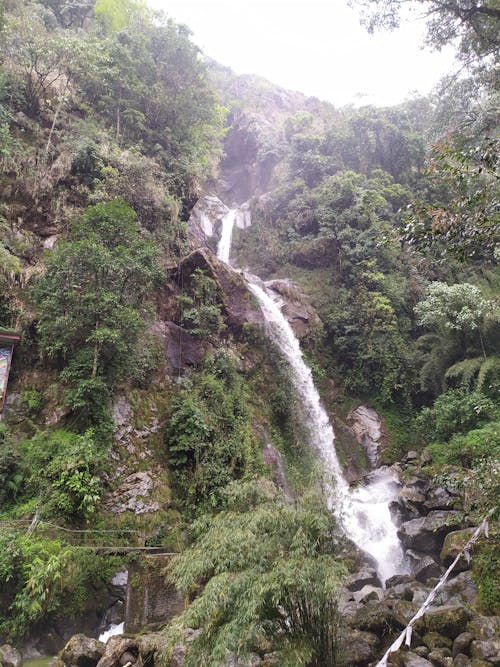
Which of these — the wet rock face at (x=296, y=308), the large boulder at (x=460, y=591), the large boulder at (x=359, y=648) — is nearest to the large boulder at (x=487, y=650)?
the large boulder at (x=359, y=648)

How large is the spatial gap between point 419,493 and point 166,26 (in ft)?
69.8

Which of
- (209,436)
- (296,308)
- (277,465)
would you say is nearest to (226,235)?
(296,308)

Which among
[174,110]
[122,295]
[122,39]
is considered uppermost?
[122,39]

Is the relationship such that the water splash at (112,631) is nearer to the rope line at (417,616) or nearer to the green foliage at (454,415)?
the rope line at (417,616)

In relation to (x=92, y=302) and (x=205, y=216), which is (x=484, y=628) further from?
(x=205, y=216)

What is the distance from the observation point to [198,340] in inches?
510

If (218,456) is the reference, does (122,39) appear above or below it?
above

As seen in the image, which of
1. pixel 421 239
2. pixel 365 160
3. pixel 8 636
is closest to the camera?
pixel 421 239

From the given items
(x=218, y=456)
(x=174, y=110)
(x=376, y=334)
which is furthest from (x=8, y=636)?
(x=174, y=110)

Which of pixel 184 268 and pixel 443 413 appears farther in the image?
pixel 184 268

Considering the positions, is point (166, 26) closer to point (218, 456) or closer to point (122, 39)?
point (122, 39)

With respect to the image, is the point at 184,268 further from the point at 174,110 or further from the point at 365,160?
the point at 365,160

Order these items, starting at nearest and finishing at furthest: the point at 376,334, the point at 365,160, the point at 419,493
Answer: the point at 419,493 < the point at 376,334 < the point at 365,160

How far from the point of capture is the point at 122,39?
17.0 metres
